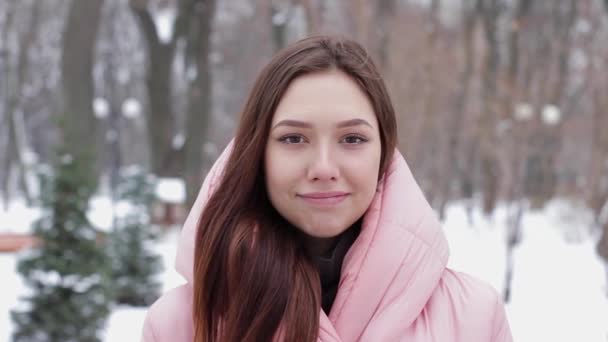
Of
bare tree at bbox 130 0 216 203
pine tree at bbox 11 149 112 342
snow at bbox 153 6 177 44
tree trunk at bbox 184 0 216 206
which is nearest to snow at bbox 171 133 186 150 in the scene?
bare tree at bbox 130 0 216 203

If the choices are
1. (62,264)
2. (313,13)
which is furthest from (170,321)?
(313,13)

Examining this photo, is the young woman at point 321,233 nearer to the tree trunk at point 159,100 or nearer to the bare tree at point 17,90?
the tree trunk at point 159,100

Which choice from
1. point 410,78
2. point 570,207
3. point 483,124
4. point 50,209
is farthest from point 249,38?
point 50,209

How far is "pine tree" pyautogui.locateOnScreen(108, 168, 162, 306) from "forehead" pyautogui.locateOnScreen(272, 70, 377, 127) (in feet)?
25.6

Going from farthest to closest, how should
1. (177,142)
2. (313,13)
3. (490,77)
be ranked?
(490,77), (177,142), (313,13)

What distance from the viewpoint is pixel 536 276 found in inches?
496

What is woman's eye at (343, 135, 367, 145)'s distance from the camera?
1724 millimetres

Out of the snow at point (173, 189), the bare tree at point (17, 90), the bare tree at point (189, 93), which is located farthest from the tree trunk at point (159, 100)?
the bare tree at point (17, 90)

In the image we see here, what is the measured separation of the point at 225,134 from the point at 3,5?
1287cm

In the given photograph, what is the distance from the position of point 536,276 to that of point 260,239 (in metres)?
11.6

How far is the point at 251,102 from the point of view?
1796 mm

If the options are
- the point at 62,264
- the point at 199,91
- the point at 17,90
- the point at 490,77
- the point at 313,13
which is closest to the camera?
the point at 62,264

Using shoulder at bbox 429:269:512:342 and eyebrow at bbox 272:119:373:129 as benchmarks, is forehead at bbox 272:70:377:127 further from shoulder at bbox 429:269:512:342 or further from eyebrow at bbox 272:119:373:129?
shoulder at bbox 429:269:512:342

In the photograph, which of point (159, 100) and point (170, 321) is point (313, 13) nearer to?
point (159, 100)
